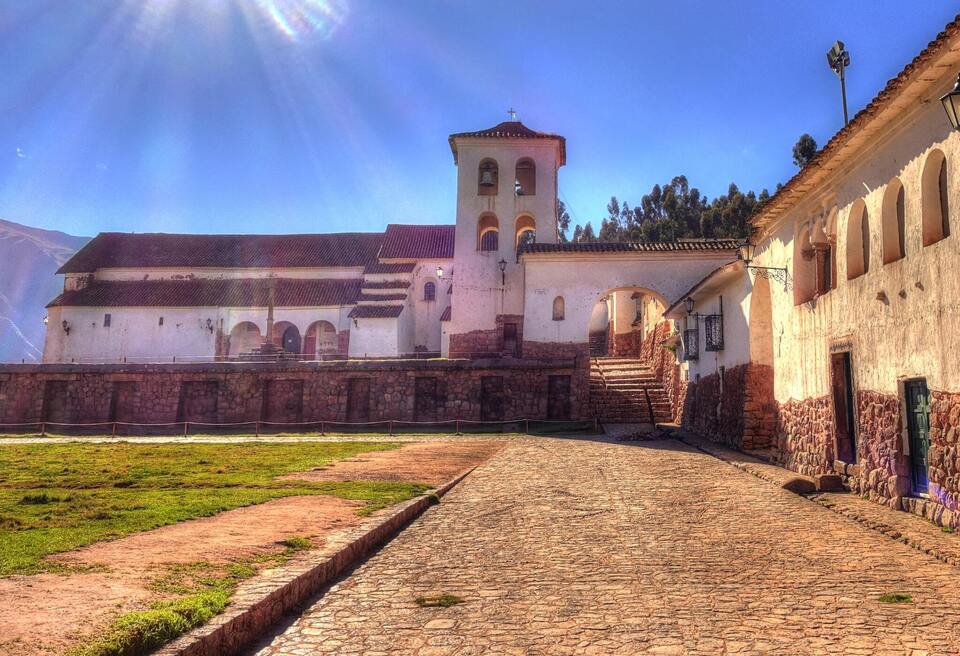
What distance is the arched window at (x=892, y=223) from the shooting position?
29.7ft

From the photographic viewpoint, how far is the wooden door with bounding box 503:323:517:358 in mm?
30688

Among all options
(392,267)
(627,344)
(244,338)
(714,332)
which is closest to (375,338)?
(392,267)

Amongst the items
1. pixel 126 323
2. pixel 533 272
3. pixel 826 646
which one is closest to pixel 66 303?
pixel 126 323

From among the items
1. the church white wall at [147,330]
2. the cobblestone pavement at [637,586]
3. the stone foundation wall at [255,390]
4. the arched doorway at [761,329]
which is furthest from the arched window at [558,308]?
the cobblestone pavement at [637,586]

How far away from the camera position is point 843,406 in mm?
10672

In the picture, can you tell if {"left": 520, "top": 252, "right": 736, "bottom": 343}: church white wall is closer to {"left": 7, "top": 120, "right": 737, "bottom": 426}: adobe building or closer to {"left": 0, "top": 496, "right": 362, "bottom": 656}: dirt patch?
{"left": 7, "top": 120, "right": 737, "bottom": 426}: adobe building

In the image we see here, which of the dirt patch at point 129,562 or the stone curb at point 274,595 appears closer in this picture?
the dirt patch at point 129,562

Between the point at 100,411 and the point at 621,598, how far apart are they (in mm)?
27157

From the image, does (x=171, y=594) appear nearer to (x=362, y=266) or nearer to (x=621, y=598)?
(x=621, y=598)

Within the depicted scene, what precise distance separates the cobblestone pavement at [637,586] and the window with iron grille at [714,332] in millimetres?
9215

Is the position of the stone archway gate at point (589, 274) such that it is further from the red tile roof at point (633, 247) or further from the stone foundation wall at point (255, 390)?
the stone foundation wall at point (255, 390)

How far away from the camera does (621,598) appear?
504cm

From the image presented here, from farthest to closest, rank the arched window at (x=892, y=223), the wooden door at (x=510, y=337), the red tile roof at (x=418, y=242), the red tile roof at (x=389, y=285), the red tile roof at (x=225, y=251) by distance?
the red tile roof at (x=225, y=251)
the red tile roof at (x=418, y=242)
the red tile roof at (x=389, y=285)
the wooden door at (x=510, y=337)
the arched window at (x=892, y=223)

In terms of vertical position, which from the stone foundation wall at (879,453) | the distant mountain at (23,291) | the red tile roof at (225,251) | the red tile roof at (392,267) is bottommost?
the stone foundation wall at (879,453)
